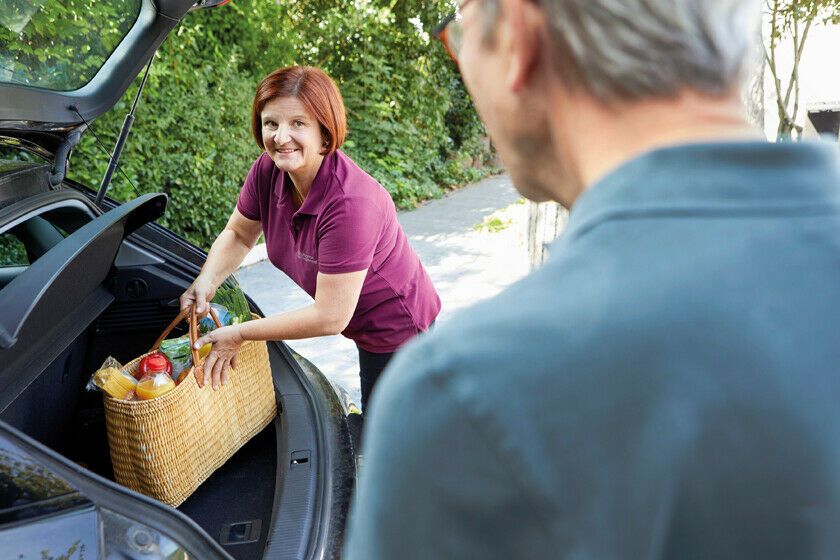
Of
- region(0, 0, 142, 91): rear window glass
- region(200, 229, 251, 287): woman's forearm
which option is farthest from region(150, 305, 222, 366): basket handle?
region(0, 0, 142, 91): rear window glass

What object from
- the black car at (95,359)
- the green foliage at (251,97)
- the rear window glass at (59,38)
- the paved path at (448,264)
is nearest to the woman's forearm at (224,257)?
the black car at (95,359)

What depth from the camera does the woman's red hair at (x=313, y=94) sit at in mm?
2289

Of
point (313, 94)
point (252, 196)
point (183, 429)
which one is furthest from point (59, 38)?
point (183, 429)

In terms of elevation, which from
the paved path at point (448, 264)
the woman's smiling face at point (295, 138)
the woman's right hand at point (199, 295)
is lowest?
the paved path at point (448, 264)

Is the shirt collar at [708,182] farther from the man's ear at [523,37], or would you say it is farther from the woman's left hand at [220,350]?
the woman's left hand at [220,350]

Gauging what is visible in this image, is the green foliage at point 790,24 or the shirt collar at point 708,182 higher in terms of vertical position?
the shirt collar at point 708,182

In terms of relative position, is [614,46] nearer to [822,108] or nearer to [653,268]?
[653,268]

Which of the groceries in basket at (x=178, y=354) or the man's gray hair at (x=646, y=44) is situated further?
the groceries in basket at (x=178, y=354)

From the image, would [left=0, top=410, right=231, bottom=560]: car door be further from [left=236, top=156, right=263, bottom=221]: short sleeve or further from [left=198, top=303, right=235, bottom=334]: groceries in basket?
[left=236, top=156, right=263, bottom=221]: short sleeve

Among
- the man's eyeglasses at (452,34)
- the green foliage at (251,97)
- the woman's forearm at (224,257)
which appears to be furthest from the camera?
the green foliage at (251,97)

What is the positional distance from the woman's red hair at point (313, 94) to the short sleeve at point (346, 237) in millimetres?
256

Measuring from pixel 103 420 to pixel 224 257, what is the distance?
0.67 meters

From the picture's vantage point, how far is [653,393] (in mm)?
526

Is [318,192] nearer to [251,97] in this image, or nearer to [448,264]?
[448,264]
